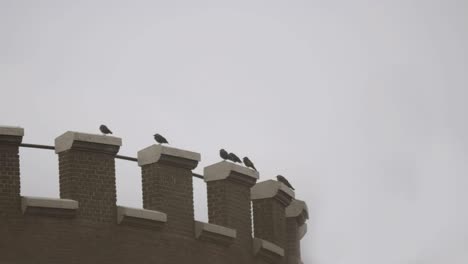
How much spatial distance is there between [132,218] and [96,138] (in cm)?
188

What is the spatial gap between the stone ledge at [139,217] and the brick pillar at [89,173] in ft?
0.58

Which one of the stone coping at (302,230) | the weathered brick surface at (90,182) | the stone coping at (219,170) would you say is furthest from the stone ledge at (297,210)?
the weathered brick surface at (90,182)

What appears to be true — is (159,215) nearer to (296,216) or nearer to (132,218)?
(132,218)

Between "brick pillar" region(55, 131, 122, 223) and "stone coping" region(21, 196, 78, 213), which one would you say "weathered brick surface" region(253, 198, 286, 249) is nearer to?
"brick pillar" region(55, 131, 122, 223)

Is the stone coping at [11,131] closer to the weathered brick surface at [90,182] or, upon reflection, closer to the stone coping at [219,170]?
the weathered brick surface at [90,182]

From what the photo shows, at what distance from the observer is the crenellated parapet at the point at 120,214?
116 ft

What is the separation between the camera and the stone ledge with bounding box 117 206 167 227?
3678 centimetres

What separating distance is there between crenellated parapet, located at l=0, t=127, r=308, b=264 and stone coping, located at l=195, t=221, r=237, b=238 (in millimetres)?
22

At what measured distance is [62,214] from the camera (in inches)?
1406

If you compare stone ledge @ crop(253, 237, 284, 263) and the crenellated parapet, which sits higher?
the crenellated parapet

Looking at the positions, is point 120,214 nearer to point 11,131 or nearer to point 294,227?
point 11,131

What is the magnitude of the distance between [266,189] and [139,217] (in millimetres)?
5537

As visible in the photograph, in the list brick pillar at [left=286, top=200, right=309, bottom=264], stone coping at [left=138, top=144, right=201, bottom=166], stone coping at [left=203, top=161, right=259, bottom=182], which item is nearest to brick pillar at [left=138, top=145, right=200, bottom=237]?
stone coping at [left=138, top=144, right=201, bottom=166]

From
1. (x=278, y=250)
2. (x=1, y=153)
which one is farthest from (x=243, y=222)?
(x=1, y=153)
